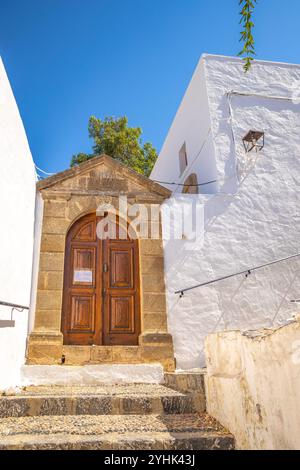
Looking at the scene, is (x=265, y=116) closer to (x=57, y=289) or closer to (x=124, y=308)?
(x=124, y=308)

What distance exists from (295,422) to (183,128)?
787 cm

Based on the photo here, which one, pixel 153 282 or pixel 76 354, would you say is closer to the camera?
pixel 76 354

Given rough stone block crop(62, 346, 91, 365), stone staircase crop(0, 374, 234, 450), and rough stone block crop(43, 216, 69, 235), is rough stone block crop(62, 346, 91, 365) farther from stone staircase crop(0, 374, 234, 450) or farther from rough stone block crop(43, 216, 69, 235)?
stone staircase crop(0, 374, 234, 450)

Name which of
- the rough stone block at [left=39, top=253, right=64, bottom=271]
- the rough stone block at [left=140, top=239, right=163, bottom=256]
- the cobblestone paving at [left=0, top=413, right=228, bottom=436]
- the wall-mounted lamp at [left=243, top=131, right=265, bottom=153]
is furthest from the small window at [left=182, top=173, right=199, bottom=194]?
the cobblestone paving at [left=0, top=413, right=228, bottom=436]

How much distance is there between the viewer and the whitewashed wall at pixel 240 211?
6.21m

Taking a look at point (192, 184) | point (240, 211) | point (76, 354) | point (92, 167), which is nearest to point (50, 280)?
point (76, 354)

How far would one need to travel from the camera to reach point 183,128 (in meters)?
9.11

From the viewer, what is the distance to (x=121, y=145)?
46.7 ft

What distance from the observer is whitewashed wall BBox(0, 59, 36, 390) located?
14.6 feet

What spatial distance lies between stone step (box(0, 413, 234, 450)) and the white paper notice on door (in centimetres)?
310

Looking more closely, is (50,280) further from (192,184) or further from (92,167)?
(192,184)

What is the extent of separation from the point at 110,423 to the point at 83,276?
11.3ft

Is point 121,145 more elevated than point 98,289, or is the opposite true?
point 121,145
